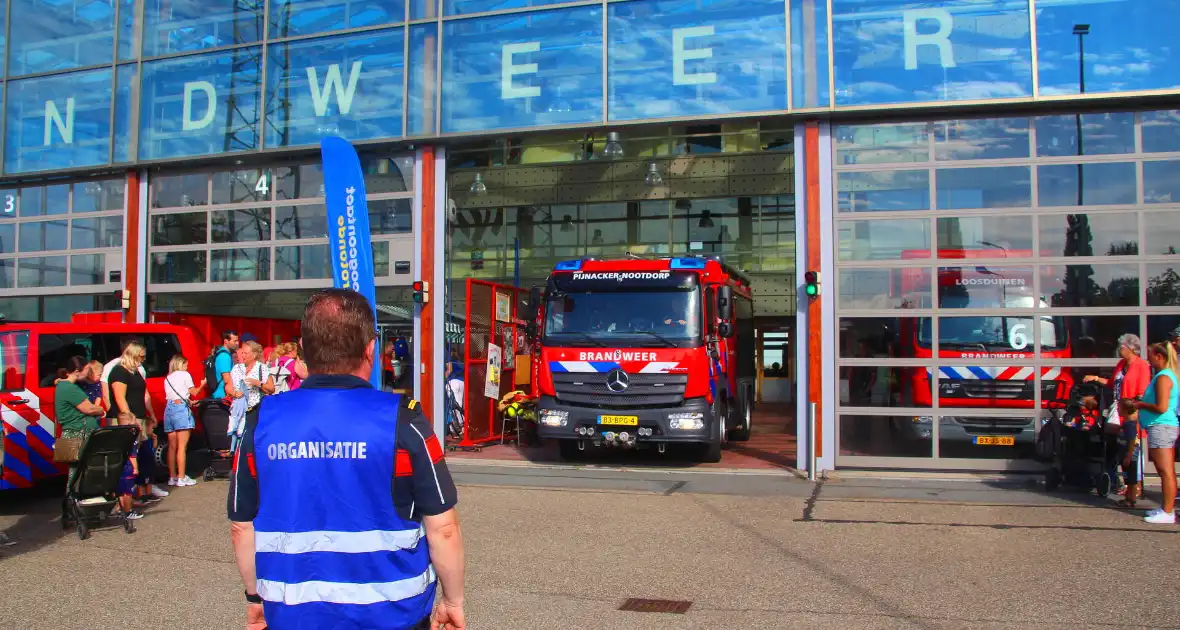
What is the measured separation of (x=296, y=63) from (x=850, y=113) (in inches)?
327

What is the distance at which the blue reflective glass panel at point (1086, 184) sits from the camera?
12008 mm

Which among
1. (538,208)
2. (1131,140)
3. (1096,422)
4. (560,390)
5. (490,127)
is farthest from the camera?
(538,208)

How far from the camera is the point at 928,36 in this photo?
40.5ft

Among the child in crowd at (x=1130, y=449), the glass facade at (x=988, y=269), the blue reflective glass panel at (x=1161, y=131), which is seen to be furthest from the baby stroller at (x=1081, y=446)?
the blue reflective glass panel at (x=1161, y=131)

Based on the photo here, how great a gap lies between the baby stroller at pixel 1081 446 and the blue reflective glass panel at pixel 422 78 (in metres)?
9.10

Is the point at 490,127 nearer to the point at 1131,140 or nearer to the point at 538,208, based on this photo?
the point at 1131,140

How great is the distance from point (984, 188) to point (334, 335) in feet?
36.6

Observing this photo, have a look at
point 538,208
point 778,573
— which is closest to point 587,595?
point 778,573

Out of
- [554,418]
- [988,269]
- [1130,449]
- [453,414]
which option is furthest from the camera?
[453,414]

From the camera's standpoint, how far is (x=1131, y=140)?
39.5ft

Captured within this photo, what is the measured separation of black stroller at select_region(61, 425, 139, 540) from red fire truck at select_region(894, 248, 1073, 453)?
9054 mm

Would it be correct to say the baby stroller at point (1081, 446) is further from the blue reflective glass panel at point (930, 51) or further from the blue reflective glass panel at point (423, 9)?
the blue reflective glass panel at point (423, 9)

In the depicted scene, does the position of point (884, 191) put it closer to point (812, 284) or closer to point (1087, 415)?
point (812, 284)

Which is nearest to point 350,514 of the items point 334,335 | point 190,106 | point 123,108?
point 334,335
